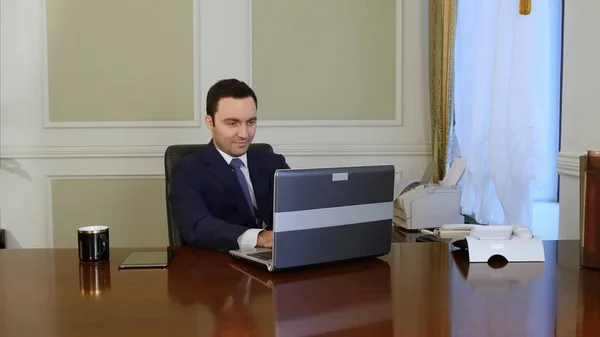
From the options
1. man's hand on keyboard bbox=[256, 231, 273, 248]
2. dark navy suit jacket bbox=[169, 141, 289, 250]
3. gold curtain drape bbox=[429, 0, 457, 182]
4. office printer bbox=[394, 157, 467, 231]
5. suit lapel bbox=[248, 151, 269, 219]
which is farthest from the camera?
gold curtain drape bbox=[429, 0, 457, 182]

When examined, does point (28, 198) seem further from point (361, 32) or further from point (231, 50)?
point (361, 32)

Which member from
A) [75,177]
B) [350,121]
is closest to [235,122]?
[350,121]

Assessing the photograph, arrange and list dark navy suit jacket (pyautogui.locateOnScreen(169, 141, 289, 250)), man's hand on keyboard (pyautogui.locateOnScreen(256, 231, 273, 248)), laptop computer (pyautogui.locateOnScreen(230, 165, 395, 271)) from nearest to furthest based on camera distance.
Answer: laptop computer (pyautogui.locateOnScreen(230, 165, 395, 271)) < man's hand on keyboard (pyautogui.locateOnScreen(256, 231, 273, 248)) < dark navy suit jacket (pyautogui.locateOnScreen(169, 141, 289, 250))

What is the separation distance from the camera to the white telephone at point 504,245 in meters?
1.69

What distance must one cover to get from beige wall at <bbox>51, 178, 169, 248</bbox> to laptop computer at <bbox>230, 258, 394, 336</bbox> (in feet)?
7.04

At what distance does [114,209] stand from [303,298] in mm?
2611

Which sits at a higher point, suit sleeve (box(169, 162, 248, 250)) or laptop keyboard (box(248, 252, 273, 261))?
suit sleeve (box(169, 162, 248, 250))

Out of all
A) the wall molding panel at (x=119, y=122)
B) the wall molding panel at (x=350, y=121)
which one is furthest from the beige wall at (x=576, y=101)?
the wall molding panel at (x=119, y=122)

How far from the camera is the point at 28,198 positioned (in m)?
3.70

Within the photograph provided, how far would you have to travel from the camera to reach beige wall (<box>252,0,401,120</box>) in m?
3.62

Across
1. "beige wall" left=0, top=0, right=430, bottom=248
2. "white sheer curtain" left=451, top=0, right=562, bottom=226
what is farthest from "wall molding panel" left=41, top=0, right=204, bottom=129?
"white sheer curtain" left=451, top=0, right=562, bottom=226

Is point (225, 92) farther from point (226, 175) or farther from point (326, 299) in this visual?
point (326, 299)

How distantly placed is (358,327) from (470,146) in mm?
1934

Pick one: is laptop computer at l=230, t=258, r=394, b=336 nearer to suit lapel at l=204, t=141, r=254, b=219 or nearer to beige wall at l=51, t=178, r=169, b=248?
suit lapel at l=204, t=141, r=254, b=219
